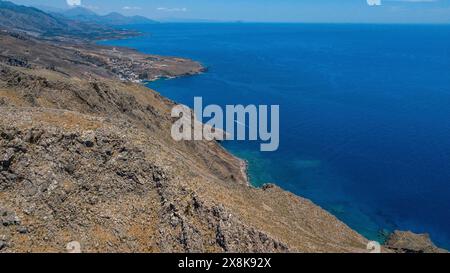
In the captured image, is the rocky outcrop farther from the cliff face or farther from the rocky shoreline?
the rocky shoreline

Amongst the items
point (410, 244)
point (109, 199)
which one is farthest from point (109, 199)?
point (410, 244)

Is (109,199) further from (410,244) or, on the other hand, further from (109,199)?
(410,244)

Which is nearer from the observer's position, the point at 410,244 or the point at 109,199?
the point at 109,199

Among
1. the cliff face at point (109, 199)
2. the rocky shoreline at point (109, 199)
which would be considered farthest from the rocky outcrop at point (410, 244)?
the rocky shoreline at point (109, 199)

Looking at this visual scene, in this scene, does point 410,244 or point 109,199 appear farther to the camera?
point 410,244

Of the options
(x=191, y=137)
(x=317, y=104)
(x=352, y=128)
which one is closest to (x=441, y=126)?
(x=352, y=128)

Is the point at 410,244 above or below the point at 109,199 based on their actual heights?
below

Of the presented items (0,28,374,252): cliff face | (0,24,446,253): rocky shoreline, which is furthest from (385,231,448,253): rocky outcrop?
(0,24,446,253): rocky shoreline
